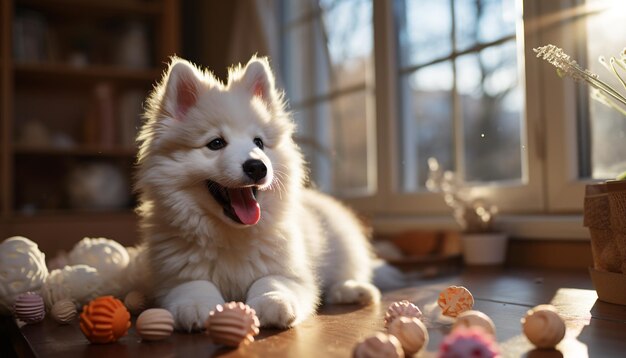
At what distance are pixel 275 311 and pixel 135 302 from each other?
0.39m

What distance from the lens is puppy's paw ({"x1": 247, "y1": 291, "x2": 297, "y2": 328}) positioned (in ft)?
3.29

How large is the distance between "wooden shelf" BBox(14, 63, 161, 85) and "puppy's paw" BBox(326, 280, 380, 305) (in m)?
2.26

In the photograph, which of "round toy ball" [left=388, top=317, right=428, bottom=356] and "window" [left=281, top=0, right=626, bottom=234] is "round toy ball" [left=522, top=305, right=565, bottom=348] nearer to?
"round toy ball" [left=388, top=317, right=428, bottom=356]

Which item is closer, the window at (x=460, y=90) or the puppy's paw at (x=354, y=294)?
the puppy's paw at (x=354, y=294)

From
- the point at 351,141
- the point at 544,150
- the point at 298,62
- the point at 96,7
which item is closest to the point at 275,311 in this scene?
the point at 544,150

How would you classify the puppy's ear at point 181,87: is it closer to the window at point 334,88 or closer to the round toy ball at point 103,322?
the round toy ball at point 103,322

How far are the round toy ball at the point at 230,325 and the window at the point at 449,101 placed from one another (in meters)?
1.15

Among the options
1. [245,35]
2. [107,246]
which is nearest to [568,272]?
[107,246]

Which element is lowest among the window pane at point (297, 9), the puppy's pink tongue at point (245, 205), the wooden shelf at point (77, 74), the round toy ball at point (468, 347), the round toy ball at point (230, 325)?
the round toy ball at point (230, 325)

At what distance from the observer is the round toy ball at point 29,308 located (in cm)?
113

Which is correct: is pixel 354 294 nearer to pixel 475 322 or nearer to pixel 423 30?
pixel 475 322

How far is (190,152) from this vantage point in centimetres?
117

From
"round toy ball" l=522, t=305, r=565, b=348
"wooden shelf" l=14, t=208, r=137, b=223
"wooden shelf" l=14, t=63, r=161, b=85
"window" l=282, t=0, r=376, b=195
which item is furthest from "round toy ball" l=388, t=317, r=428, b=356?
"wooden shelf" l=14, t=63, r=161, b=85

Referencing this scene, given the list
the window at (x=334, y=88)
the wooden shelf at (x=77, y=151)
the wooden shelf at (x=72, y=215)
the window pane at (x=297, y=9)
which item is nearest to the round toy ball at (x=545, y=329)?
the window at (x=334, y=88)
